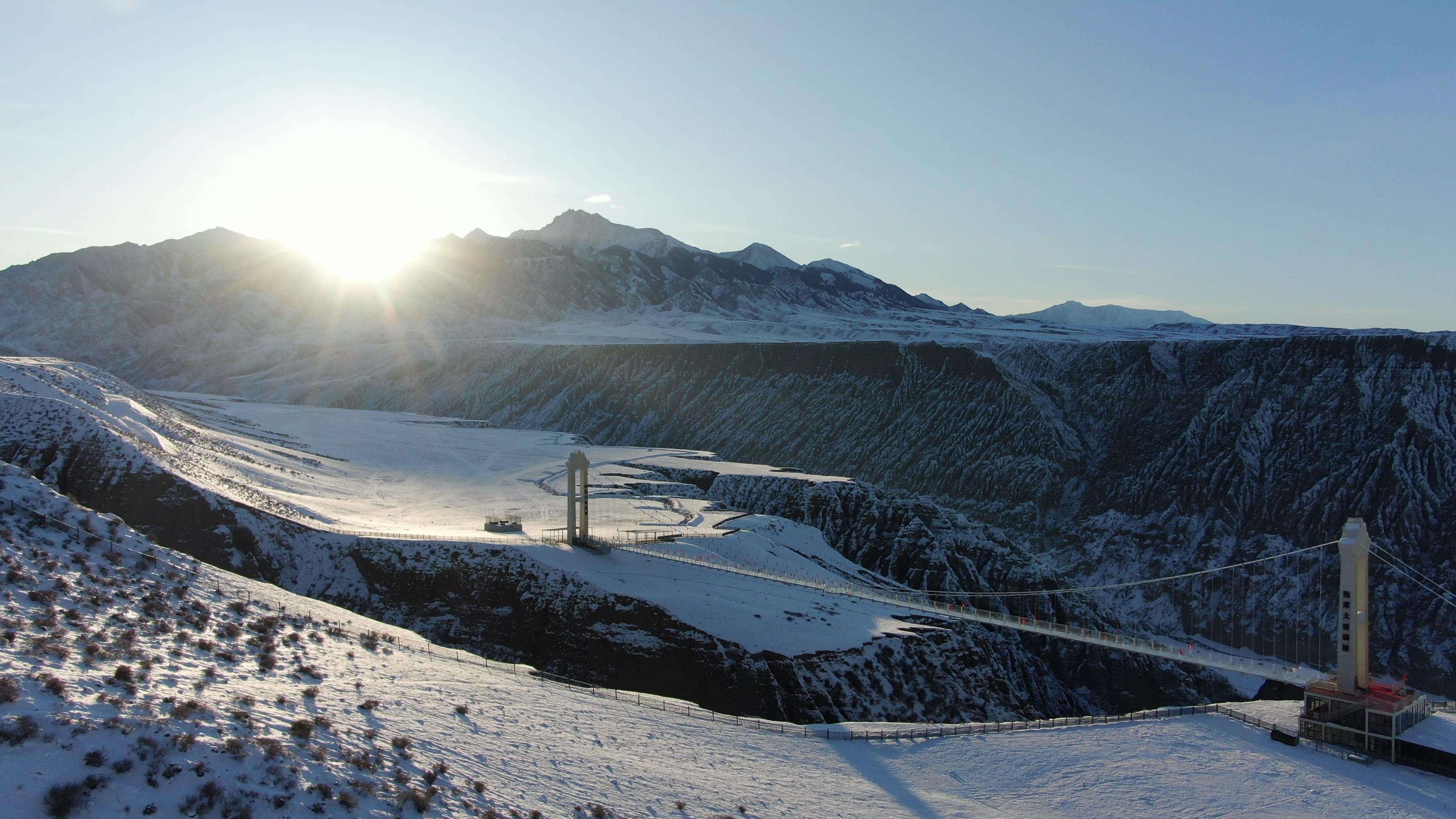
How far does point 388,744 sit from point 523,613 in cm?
2370

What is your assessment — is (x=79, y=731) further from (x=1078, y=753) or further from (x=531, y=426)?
(x=531, y=426)

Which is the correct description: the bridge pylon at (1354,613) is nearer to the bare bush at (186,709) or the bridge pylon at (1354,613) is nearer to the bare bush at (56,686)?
the bare bush at (186,709)

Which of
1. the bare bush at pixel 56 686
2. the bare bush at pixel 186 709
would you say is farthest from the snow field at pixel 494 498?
the bare bush at pixel 56 686

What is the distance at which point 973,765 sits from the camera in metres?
24.2

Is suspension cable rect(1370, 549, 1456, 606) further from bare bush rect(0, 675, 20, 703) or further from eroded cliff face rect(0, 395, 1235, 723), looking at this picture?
bare bush rect(0, 675, 20, 703)

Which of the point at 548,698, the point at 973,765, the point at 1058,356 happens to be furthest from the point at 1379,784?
the point at 1058,356

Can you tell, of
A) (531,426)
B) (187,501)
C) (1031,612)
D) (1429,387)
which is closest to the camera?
(187,501)

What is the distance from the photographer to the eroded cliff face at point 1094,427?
278ft

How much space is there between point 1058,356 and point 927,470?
3107 centimetres

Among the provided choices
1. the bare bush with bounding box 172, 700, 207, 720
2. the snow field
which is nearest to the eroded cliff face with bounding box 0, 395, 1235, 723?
the snow field

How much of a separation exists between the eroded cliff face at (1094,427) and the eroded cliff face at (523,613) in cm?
2302

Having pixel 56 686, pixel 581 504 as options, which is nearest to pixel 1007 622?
pixel 581 504

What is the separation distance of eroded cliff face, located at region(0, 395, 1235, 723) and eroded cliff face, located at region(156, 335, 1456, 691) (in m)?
23.0

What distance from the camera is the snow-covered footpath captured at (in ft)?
44.7
